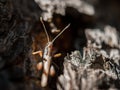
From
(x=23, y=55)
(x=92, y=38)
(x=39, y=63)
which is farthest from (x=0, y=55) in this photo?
(x=92, y=38)

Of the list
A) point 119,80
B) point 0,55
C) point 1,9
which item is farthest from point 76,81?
point 1,9

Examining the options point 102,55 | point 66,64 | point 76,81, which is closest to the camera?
point 76,81

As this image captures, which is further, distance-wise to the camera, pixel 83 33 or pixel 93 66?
pixel 83 33

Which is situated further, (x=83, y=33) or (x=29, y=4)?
(x=83, y=33)

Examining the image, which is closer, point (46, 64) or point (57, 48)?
point (46, 64)

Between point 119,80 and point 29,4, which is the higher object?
point 29,4

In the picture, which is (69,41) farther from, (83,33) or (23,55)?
(23,55)

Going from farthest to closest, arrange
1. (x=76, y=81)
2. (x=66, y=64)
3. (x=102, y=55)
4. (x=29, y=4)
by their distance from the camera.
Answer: (x=29, y=4), (x=102, y=55), (x=66, y=64), (x=76, y=81)

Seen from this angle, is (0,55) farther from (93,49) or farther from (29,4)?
(93,49)

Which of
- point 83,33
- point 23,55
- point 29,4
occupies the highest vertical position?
point 29,4
